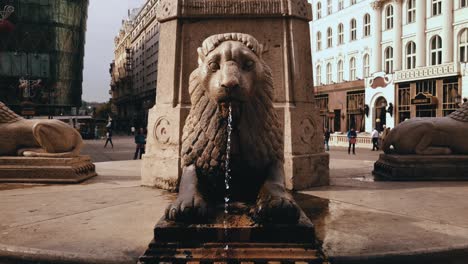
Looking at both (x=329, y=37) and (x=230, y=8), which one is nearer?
(x=230, y=8)

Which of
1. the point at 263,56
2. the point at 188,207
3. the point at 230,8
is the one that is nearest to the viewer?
the point at 188,207

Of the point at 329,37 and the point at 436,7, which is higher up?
the point at 329,37

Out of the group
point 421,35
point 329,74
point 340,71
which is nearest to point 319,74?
point 329,74

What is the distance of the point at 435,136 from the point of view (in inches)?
282

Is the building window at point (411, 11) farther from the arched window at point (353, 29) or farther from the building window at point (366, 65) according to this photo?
the arched window at point (353, 29)

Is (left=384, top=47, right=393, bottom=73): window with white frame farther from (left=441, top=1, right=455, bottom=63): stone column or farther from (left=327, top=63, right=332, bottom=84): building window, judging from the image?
(left=327, top=63, right=332, bottom=84): building window

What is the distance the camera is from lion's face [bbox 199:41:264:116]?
297 cm

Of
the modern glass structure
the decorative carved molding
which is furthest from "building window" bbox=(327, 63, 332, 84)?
the modern glass structure

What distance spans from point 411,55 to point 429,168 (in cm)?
2660

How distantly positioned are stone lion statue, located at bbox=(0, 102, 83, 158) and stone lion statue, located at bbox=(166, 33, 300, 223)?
4282 mm

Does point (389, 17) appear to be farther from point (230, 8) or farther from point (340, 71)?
point (230, 8)

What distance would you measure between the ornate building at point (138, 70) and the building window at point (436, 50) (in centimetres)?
3380

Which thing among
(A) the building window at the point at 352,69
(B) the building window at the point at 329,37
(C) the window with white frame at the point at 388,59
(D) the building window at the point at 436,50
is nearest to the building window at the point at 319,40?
(B) the building window at the point at 329,37

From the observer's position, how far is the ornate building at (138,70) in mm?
59031
